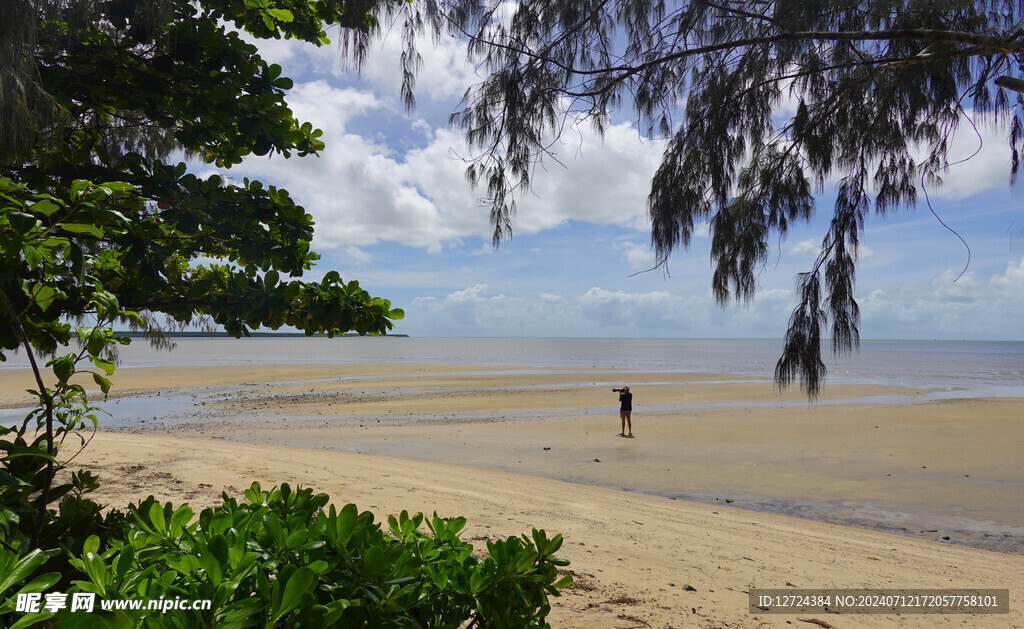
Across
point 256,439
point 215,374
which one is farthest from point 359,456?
point 215,374

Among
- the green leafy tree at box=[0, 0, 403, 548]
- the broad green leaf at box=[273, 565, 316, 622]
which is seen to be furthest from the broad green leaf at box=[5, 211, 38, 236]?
the broad green leaf at box=[273, 565, 316, 622]

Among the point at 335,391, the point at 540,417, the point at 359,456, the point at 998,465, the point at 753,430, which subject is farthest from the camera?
the point at 335,391

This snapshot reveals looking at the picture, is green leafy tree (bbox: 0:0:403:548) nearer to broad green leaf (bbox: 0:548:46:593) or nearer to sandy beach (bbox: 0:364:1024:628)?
broad green leaf (bbox: 0:548:46:593)

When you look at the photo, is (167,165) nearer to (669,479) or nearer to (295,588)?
(295,588)

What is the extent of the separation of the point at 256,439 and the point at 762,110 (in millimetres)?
13413

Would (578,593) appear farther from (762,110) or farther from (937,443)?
(937,443)

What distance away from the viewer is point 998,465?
37.3 feet

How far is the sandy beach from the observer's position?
4.80 metres

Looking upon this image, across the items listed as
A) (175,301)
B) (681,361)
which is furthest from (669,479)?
(681,361)

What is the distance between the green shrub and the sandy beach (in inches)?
85.1

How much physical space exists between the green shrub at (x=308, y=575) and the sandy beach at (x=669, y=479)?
85.1 inches

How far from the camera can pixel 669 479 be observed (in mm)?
10086

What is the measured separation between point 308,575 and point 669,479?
9630mm

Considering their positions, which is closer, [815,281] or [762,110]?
[815,281]
